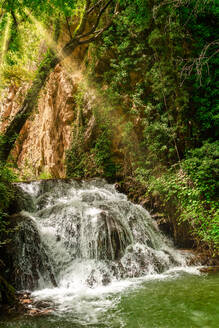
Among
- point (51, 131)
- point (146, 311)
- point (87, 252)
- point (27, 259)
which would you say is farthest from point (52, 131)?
point (146, 311)

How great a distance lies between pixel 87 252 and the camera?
226 inches

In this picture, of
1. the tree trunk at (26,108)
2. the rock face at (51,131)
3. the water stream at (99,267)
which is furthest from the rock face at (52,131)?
the water stream at (99,267)

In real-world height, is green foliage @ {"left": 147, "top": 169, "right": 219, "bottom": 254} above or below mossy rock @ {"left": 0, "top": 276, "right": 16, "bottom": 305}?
above

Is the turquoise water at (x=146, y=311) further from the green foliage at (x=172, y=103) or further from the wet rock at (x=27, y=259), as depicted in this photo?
the green foliage at (x=172, y=103)

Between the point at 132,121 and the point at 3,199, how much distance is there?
21.4 ft

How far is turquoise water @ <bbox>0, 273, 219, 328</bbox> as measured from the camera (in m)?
2.86

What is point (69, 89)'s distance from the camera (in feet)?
51.0

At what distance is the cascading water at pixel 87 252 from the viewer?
4.62 m

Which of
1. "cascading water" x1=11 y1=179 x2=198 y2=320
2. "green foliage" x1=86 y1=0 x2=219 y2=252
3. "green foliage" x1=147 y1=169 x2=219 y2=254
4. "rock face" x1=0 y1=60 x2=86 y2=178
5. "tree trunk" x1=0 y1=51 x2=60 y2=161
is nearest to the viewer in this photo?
"cascading water" x1=11 y1=179 x2=198 y2=320

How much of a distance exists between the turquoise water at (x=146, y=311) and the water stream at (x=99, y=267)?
0.05 ft

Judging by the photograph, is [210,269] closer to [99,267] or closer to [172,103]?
[99,267]

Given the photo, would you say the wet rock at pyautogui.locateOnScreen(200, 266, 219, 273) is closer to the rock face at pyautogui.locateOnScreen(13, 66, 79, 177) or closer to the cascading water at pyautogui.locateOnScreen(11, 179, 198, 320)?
the cascading water at pyautogui.locateOnScreen(11, 179, 198, 320)

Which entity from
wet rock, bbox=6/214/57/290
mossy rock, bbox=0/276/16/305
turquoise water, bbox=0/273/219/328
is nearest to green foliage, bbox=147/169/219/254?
turquoise water, bbox=0/273/219/328

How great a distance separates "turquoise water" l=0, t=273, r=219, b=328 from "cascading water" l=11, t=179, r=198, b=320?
0.59ft
